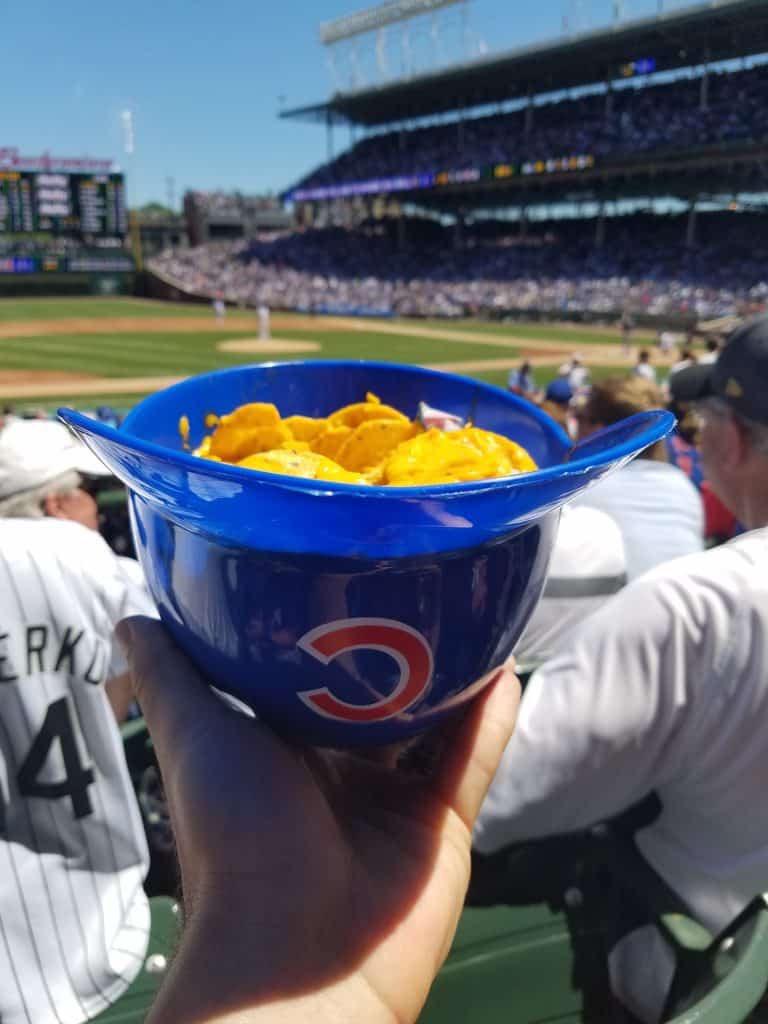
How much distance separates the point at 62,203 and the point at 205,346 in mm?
26913

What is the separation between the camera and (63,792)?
1.92 metres

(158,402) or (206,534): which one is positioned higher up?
(158,402)

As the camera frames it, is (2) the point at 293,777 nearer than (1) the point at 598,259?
Yes

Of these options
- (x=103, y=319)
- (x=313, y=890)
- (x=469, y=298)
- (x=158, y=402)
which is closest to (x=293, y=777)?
(x=313, y=890)

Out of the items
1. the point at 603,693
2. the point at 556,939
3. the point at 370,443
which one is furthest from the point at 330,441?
the point at 556,939

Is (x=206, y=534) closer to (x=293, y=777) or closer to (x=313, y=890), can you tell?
(x=293, y=777)

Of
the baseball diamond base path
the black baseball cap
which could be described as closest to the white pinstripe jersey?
the black baseball cap

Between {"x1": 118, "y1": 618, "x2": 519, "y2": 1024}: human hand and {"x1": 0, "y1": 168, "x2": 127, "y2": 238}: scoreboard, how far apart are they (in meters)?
48.7

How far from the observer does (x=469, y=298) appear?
38.7 m

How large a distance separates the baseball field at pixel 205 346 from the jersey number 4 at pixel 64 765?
11022mm

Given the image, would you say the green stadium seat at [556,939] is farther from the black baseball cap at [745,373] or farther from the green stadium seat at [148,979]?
the black baseball cap at [745,373]

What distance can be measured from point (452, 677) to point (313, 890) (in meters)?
0.32

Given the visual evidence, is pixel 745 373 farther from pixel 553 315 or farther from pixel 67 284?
pixel 67 284

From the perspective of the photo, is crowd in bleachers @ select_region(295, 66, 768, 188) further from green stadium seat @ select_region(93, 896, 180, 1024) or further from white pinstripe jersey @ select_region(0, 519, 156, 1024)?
green stadium seat @ select_region(93, 896, 180, 1024)
